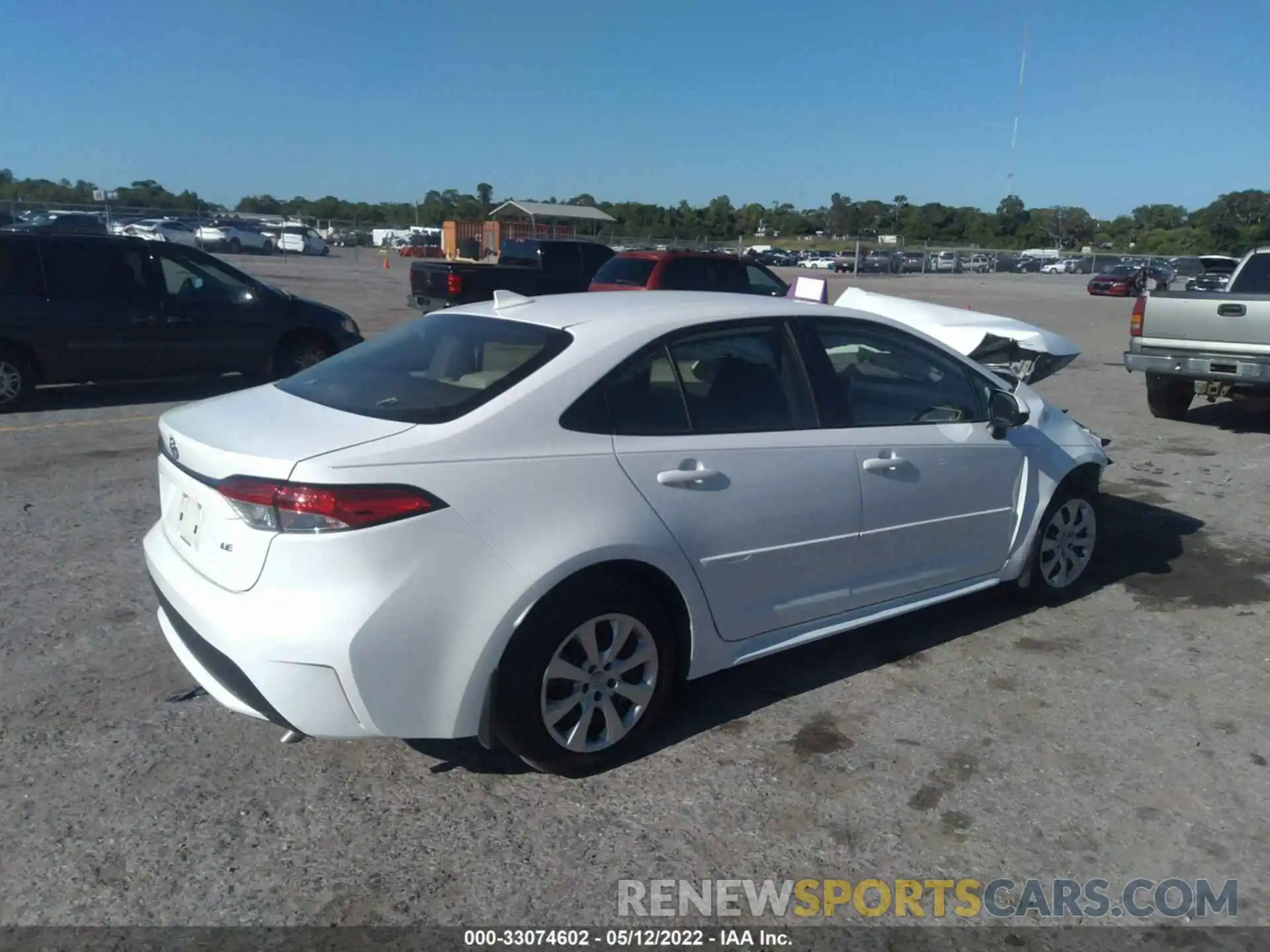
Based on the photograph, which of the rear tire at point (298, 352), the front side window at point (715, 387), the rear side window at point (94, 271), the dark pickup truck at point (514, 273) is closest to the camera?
the front side window at point (715, 387)

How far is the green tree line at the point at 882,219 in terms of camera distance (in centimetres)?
6981

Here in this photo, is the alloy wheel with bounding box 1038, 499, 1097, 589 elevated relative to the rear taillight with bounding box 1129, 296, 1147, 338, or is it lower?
lower

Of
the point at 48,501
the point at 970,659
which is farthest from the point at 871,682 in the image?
the point at 48,501

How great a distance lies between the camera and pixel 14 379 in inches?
380

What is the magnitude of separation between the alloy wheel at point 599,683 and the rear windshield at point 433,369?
876 millimetres

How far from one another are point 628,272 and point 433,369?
11.4 metres

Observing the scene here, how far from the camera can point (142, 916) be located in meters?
2.85

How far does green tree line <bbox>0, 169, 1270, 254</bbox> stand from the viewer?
69.8 m

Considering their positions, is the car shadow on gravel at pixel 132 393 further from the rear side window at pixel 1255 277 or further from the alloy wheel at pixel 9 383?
the rear side window at pixel 1255 277

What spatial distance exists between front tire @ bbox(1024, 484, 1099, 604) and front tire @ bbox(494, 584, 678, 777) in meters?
2.42

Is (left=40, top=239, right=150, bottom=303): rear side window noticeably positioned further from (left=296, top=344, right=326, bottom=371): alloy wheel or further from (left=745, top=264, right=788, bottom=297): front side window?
(left=745, top=264, right=788, bottom=297): front side window

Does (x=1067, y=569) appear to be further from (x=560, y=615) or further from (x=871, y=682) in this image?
(x=560, y=615)

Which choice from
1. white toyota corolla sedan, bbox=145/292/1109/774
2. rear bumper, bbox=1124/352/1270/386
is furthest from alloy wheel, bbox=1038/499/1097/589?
rear bumper, bbox=1124/352/1270/386

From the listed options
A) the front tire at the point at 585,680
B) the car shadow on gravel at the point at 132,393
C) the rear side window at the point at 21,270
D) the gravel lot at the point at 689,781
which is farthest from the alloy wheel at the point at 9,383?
the front tire at the point at 585,680
